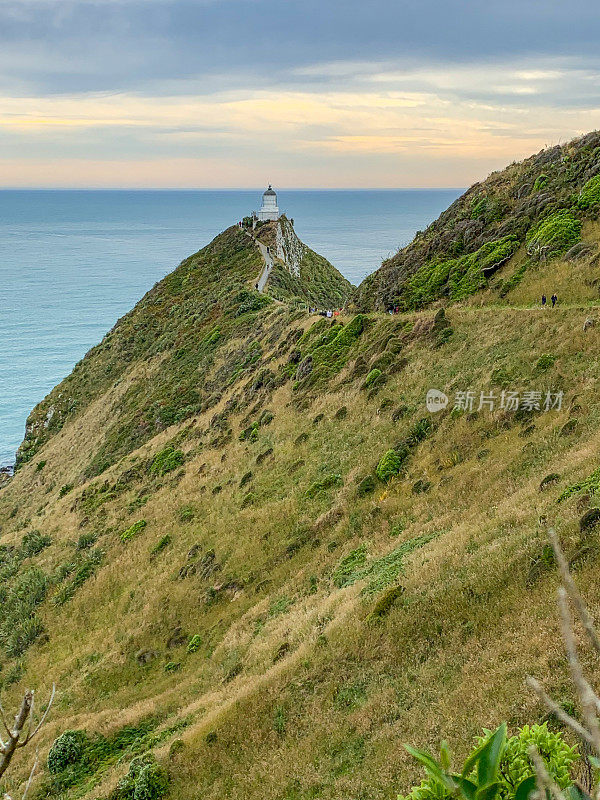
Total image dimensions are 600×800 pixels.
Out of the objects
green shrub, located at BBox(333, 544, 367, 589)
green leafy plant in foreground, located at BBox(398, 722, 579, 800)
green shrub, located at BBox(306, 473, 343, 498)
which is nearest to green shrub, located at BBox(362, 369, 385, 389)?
green shrub, located at BBox(306, 473, 343, 498)

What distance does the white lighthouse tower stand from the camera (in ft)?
290

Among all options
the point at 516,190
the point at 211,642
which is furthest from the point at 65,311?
the point at 211,642

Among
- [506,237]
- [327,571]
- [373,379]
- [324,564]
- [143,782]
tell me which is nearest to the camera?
[143,782]

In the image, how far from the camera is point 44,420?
72.1 meters

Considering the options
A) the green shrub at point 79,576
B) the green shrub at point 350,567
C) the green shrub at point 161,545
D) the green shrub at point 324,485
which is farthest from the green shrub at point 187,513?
the green shrub at point 350,567

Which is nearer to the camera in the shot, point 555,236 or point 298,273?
point 555,236

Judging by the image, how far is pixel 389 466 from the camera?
2452 cm

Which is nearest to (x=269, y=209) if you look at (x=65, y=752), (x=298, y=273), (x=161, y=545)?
(x=298, y=273)

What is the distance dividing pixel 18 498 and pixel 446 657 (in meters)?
55.0

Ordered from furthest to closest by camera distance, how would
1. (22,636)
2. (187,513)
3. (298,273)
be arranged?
1. (298,273)
2. (187,513)
3. (22,636)
